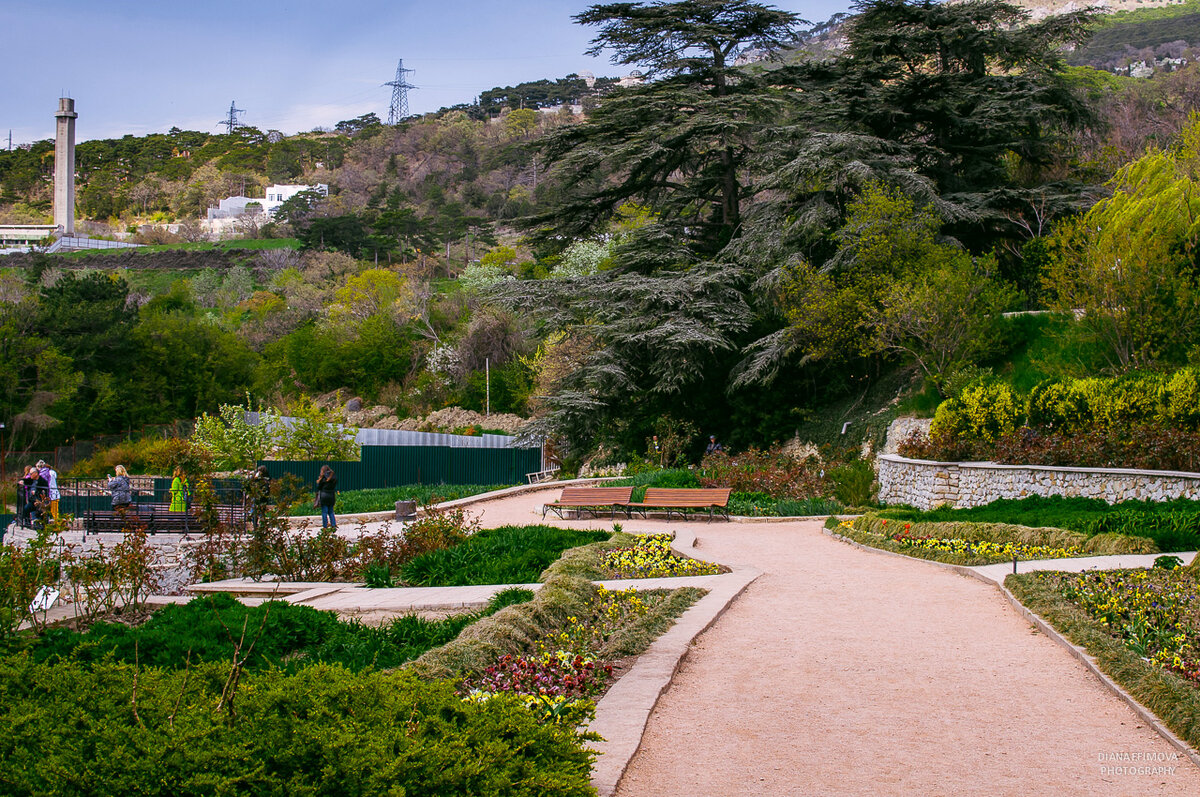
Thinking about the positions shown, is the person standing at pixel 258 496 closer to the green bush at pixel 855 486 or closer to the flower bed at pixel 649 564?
the flower bed at pixel 649 564

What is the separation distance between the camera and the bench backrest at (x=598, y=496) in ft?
63.5

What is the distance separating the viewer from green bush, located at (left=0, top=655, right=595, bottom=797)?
3477 mm

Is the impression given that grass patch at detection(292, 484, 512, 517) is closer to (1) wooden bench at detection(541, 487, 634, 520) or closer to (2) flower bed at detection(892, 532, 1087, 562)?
(1) wooden bench at detection(541, 487, 634, 520)

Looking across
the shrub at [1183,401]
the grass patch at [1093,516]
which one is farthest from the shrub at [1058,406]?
the grass patch at [1093,516]

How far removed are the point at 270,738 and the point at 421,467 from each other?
26.7 meters

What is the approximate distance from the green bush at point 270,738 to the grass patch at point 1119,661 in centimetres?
391

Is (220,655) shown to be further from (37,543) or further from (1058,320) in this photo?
(1058,320)

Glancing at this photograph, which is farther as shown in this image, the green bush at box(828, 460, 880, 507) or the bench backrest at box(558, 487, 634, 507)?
the green bush at box(828, 460, 880, 507)

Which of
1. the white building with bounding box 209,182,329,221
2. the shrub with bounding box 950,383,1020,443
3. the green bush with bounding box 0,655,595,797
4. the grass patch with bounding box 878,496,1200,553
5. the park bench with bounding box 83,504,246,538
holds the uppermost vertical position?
the white building with bounding box 209,182,329,221

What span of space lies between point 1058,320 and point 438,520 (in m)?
17.2

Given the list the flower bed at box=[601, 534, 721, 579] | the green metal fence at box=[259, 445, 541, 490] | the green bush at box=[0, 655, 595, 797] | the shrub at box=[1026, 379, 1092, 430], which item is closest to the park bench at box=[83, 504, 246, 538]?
the green metal fence at box=[259, 445, 541, 490]

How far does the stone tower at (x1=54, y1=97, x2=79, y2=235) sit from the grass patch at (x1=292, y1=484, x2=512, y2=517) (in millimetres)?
120528

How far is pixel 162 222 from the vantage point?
5497 inches

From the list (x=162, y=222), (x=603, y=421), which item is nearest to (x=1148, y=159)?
(x=603, y=421)
